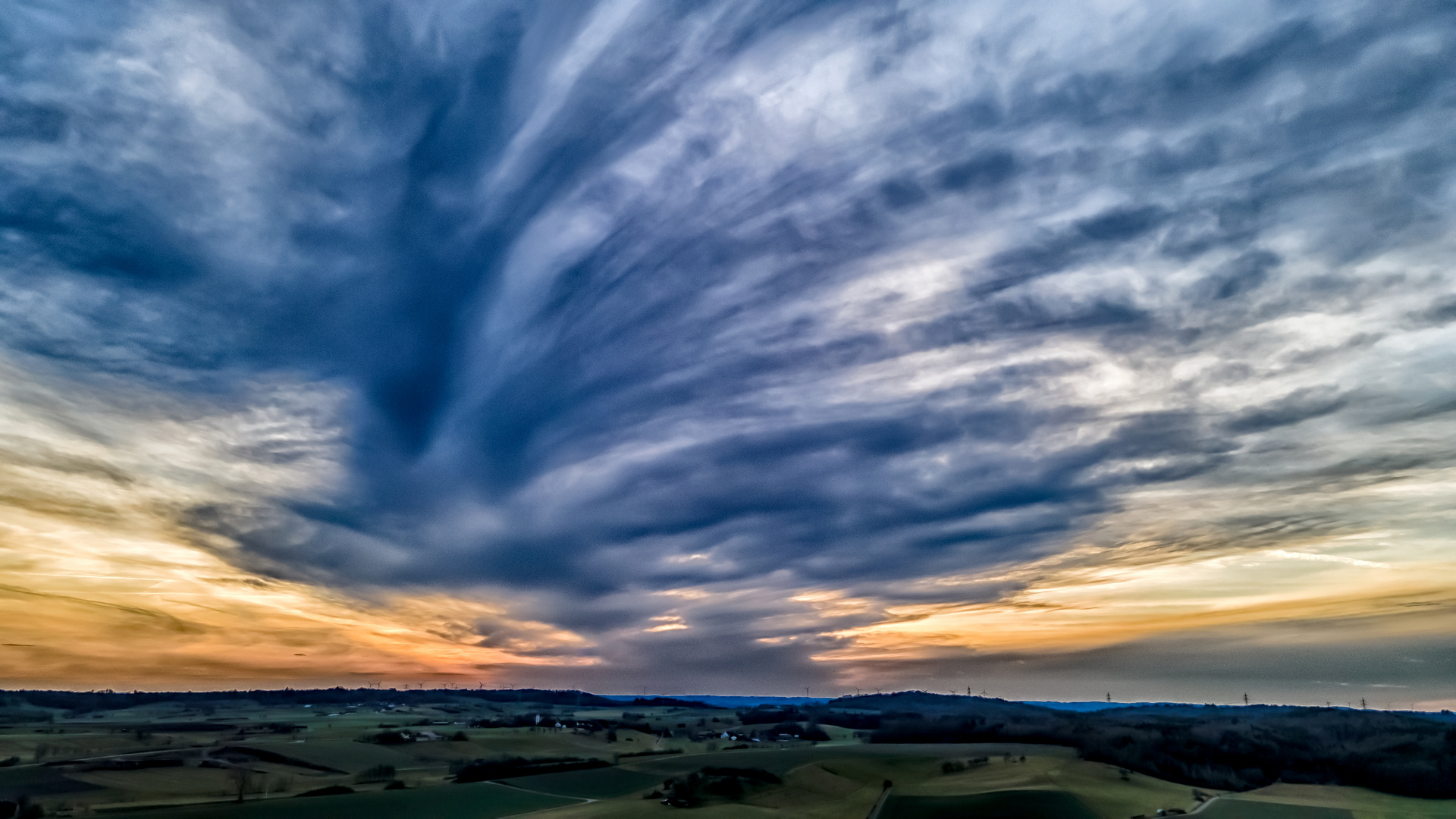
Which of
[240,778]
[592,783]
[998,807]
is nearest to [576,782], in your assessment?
[592,783]

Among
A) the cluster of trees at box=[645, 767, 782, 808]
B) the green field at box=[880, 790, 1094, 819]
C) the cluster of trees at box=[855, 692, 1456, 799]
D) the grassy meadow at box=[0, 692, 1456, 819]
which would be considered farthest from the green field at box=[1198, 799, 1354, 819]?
the cluster of trees at box=[645, 767, 782, 808]

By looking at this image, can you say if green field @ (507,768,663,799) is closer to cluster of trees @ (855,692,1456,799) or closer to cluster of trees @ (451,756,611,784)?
cluster of trees @ (451,756,611,784)

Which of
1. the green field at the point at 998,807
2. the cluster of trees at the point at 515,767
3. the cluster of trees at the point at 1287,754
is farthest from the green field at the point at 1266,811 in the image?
the cluster of trees at the point at 515,767

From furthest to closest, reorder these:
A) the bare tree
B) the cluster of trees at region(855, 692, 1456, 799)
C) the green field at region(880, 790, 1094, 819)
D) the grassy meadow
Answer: the cluster of trees at region(855, 692, 1456, 799)
the bare tree
the grassy meadow
the green field at region(880, 790, 1094, 819)

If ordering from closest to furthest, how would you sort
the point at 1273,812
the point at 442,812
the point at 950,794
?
the point at 1273,812 → the point at 442,812 → the point at 950,794

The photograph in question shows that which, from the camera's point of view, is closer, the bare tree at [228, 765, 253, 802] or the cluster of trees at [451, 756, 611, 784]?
the bare tree at [228, 765, 253, 802]

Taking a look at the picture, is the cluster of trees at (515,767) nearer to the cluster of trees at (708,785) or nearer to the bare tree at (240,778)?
the bare tree at (240,778)

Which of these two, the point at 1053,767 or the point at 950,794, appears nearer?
the point at 950,794

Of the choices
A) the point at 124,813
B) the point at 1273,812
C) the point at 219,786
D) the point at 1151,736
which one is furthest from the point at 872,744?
the point at 124,813

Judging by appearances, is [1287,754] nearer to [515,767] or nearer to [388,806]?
[515,767]

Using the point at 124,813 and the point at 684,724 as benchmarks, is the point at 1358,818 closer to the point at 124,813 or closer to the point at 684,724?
the point at 124,813
